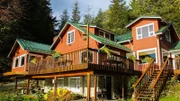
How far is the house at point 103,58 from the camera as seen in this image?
14742 millimetres

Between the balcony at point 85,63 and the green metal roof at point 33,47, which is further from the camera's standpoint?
the green metal roof at point 33,47

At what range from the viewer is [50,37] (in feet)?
133

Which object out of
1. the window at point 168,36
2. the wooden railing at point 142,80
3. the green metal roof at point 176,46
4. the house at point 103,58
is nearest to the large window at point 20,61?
the house at point 103,58

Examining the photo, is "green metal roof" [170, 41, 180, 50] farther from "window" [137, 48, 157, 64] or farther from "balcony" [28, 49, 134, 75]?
"balcony" [28, 49, 134, 75]

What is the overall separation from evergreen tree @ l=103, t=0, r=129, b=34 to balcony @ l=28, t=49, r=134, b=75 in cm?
2522

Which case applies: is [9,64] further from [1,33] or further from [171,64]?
[171,64]

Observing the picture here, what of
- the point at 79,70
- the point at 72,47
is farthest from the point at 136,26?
the point at 79,70

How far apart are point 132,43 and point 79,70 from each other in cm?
1118

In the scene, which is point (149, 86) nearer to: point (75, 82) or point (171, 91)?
point (171, 91)

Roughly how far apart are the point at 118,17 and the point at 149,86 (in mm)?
32973

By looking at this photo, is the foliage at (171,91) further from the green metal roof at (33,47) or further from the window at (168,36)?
the green metal roof at (33,47)

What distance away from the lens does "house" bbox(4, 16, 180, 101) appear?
1474 cm

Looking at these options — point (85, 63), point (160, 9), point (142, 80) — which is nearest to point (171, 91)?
point (142, 80)

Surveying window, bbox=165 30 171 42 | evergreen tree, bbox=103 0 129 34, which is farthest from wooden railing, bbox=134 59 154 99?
evergreen tree, bbox=103 0 129 34
